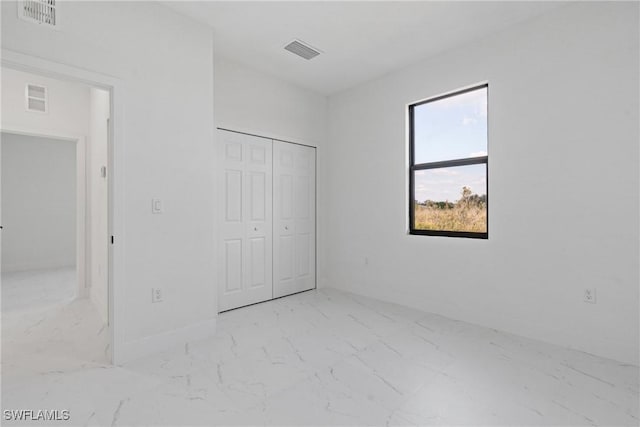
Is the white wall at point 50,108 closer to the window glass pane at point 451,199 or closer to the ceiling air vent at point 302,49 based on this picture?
the ceiling air vent at point 302,49

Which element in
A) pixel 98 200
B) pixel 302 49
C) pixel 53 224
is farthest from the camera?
pixel 53 224

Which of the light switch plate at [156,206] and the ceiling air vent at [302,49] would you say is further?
the ceiling air vent at [302,49]

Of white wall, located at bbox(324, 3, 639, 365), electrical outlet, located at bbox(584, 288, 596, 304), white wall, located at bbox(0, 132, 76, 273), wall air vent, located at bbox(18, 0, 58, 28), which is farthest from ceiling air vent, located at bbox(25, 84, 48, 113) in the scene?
electrical outlet, located at bbox(584, 288, 596, 304)

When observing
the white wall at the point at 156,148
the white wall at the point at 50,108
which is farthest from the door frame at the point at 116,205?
the white wall at the point at 50,108

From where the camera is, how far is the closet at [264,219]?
3.59 metres

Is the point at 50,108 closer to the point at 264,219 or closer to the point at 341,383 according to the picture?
the point at 264,219

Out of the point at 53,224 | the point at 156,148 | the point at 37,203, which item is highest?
the point at 156,148

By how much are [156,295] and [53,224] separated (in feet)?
17.7

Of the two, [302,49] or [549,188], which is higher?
[302,49]

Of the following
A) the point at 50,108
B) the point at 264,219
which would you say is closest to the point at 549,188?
the point at 264,219

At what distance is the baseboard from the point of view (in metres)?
2.36

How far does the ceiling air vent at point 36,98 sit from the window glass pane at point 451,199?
14.7ft

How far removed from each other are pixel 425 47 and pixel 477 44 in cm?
48

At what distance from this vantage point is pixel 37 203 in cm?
610
